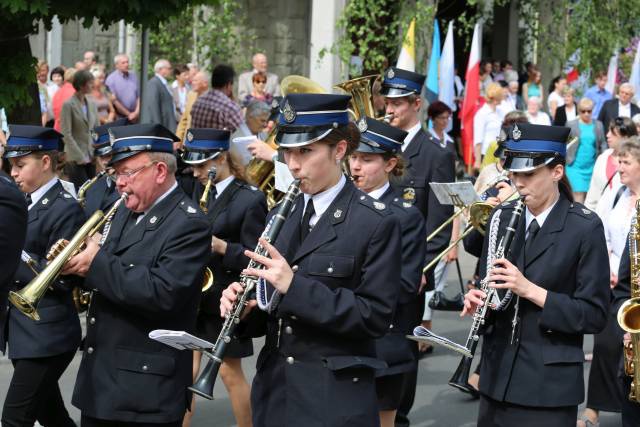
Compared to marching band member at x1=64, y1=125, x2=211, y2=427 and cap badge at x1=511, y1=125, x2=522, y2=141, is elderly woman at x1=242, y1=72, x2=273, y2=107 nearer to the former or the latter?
cap badge at x1=511, y1=125, x2=522, y2=141

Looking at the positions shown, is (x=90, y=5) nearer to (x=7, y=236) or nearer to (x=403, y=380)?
(x=403, y=380)

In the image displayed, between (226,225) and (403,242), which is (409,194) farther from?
(403,242)

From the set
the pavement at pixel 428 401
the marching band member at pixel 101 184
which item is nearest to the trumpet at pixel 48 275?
the pavement at pixel 428 401

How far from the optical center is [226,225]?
23.3ft

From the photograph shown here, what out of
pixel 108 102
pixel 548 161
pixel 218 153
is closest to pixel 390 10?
pixel 108 102

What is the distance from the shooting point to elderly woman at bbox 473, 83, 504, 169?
1789cm

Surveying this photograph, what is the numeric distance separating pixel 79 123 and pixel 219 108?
260cm

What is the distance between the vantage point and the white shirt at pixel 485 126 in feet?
58.6

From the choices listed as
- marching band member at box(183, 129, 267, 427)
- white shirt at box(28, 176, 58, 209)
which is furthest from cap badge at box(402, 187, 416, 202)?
white shirt at box(28, 176, 58, 209)

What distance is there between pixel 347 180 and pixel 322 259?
1.21 feet

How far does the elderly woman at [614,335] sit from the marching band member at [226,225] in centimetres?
217

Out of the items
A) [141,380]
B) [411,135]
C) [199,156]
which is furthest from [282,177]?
[411,135]

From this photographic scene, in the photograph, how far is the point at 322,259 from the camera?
4582mm

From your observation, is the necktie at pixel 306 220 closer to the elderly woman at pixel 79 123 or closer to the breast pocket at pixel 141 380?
the breast pocket at pixel 141 380
